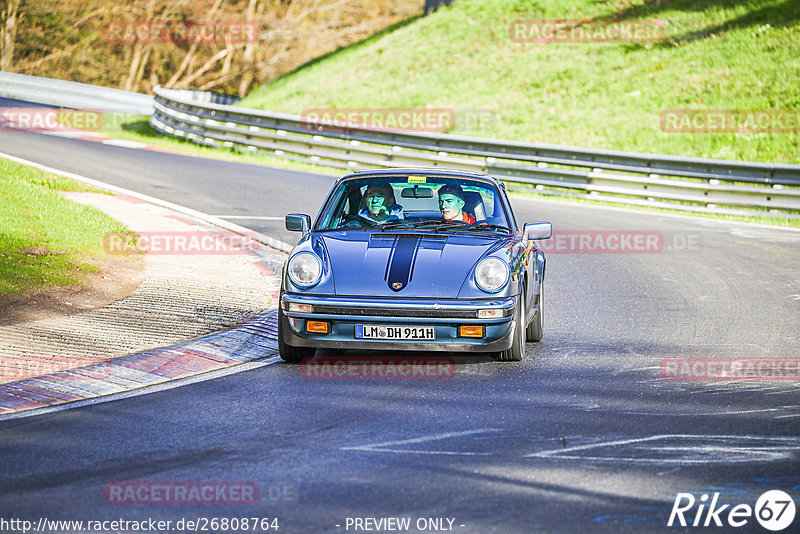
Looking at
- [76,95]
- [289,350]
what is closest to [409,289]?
[289,350]

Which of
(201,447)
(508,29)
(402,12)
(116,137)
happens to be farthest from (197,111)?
(402,12)

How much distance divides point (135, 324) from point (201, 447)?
331 centimetres

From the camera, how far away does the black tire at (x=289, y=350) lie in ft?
24.7

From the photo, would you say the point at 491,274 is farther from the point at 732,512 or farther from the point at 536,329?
the point at 732,512

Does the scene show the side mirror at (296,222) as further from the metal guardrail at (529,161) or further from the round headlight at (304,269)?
the metal guardrail at (529,161)

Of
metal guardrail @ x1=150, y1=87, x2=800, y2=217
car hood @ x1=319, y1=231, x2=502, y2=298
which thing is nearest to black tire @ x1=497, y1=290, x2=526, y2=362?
car hood @ x1=319, y1=231, x2=502, y2=298

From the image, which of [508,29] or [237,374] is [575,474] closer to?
[237,374]

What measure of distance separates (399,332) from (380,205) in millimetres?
1629

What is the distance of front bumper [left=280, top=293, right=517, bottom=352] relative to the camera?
284 inches

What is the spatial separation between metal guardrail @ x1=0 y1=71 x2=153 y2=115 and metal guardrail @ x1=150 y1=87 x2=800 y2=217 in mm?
7281

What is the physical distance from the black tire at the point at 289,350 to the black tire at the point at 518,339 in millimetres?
1481

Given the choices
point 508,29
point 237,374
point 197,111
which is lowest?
point 237,374

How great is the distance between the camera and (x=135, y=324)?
8.53 metres

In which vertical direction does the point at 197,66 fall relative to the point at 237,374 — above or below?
above
